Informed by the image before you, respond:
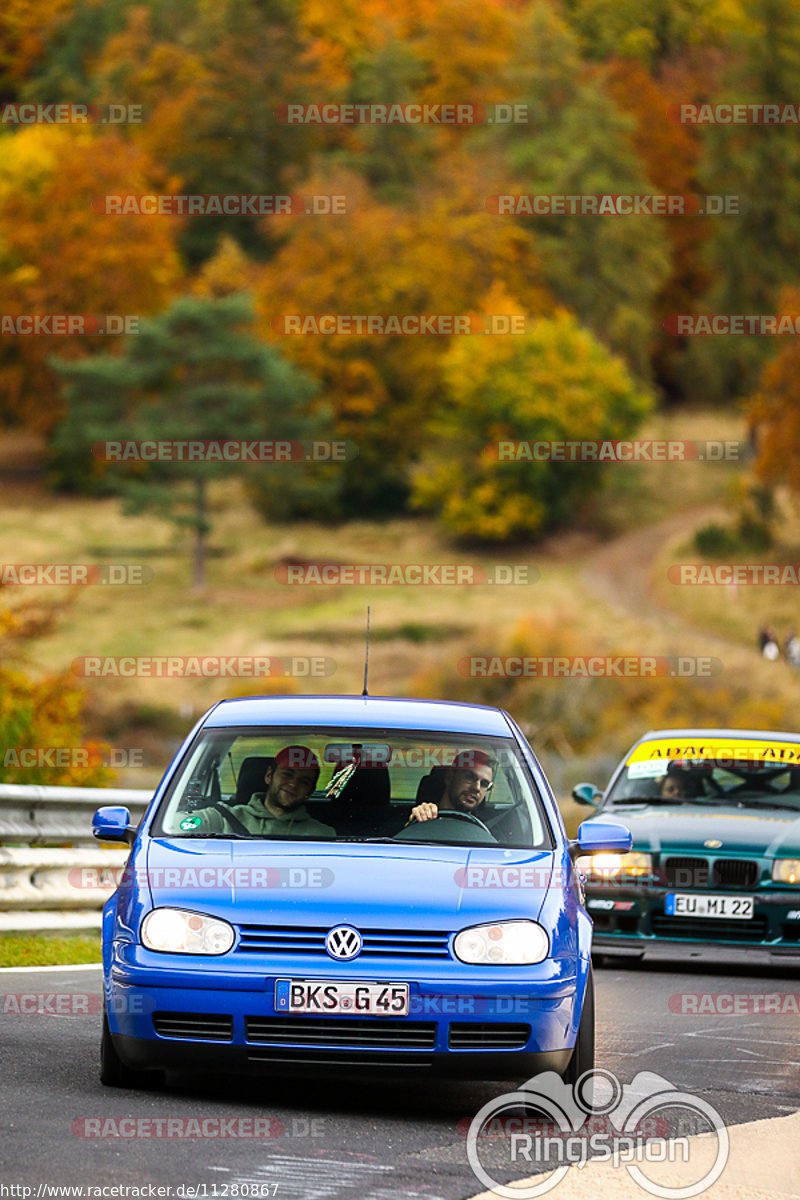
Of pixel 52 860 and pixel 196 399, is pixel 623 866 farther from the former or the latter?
pixel 196 399

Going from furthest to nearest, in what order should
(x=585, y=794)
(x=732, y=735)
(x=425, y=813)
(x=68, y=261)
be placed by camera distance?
(x=68, y=261) → (x=732, y=735) → (x=585, y=794) → (x=425, y=813)

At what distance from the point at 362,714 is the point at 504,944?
1685mm

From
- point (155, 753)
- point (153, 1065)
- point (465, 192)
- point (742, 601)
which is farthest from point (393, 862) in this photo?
point (465, 192)

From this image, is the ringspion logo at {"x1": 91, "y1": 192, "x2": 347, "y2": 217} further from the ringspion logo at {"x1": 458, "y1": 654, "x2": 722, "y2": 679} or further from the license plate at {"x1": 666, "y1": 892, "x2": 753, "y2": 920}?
the license plate at {"x1": 666, "y1": 892, "x2": 753, "y2": 920}

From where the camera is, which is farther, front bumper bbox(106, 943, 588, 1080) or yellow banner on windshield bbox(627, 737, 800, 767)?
yellow banner on windshield bbox(627, 737, 800, 767)

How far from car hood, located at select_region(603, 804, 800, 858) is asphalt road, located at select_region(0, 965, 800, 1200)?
2.19 meters

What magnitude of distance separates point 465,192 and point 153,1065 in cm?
9641

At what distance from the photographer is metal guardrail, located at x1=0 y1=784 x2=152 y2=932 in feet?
46.2

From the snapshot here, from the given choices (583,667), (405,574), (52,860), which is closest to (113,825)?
(52,860)

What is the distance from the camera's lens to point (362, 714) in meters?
9.14

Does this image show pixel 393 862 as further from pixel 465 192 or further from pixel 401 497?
pixel 465 192

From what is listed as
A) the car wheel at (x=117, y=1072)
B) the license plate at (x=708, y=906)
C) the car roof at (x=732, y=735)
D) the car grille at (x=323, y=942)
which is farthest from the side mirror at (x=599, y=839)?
the car roof at (x=732, y=735)

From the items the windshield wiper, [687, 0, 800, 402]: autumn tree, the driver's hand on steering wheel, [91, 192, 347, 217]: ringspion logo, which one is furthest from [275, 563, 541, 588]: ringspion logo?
the driver's hand on steering wheel

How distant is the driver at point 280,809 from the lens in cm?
851
